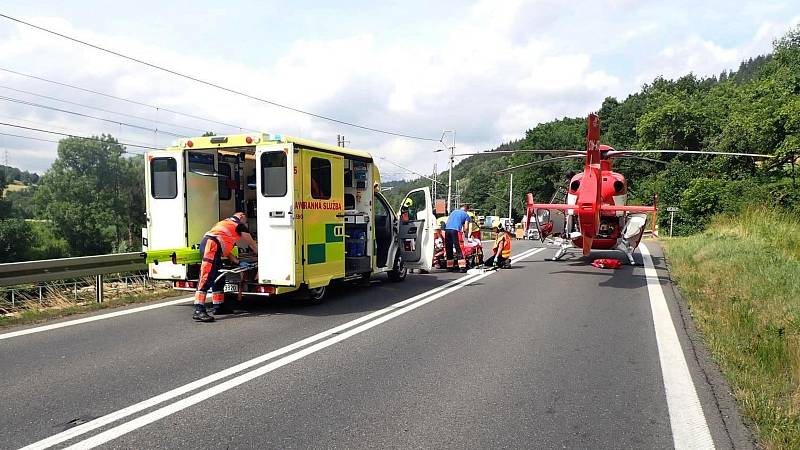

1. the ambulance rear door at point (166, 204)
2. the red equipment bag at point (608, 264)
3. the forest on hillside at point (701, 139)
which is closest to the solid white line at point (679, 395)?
the ambulance rear door at point (166, 204)

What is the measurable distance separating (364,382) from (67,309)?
5.69 meters

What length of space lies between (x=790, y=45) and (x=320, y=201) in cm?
5372

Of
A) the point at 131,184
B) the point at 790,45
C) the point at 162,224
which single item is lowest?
the point at 162,224

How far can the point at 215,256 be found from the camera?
7.74 m

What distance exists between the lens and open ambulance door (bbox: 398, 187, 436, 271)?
38.0 ft

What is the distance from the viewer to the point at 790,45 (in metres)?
46.2

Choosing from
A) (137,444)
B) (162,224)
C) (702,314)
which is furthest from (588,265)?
(137,444)

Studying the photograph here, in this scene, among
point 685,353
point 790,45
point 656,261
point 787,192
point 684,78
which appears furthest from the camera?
point 684,78

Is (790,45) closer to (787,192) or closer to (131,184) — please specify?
(787,192)

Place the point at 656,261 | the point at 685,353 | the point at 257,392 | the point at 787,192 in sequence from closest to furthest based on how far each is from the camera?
the point at 257,392
the point at 685,353
the point at 656,261
the point at 787,192

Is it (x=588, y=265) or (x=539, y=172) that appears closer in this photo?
(x=588, y=265)

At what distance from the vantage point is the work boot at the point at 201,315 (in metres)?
7.43

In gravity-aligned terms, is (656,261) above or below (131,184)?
below

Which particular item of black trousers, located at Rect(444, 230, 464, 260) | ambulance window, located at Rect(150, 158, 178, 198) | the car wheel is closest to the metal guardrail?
ambulance window, located at Rect(150, 158, 178, 198)
